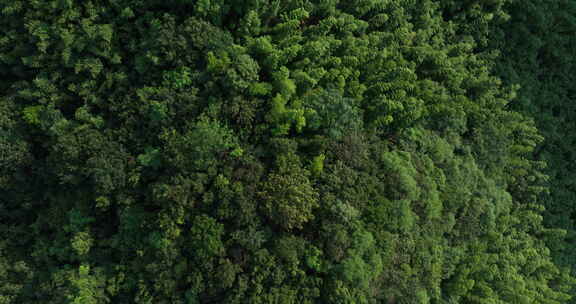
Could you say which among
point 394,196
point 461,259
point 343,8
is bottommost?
point 461,259

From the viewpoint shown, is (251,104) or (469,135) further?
(469,135)

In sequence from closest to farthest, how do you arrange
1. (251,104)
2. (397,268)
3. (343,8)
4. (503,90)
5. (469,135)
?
(251,104) < (397,268) < (343,8) < (469,135) < (503,90)

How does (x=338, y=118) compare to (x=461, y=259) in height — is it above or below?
above

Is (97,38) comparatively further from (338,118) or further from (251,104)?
(338,118)

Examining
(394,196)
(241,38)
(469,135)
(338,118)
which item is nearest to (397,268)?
(394,196)

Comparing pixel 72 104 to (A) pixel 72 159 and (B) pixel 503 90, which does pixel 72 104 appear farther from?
(B) pixel 503 90

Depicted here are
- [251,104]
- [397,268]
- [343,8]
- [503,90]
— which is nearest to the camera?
[251,104]

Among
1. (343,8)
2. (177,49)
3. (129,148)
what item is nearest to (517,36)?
(343,8)
